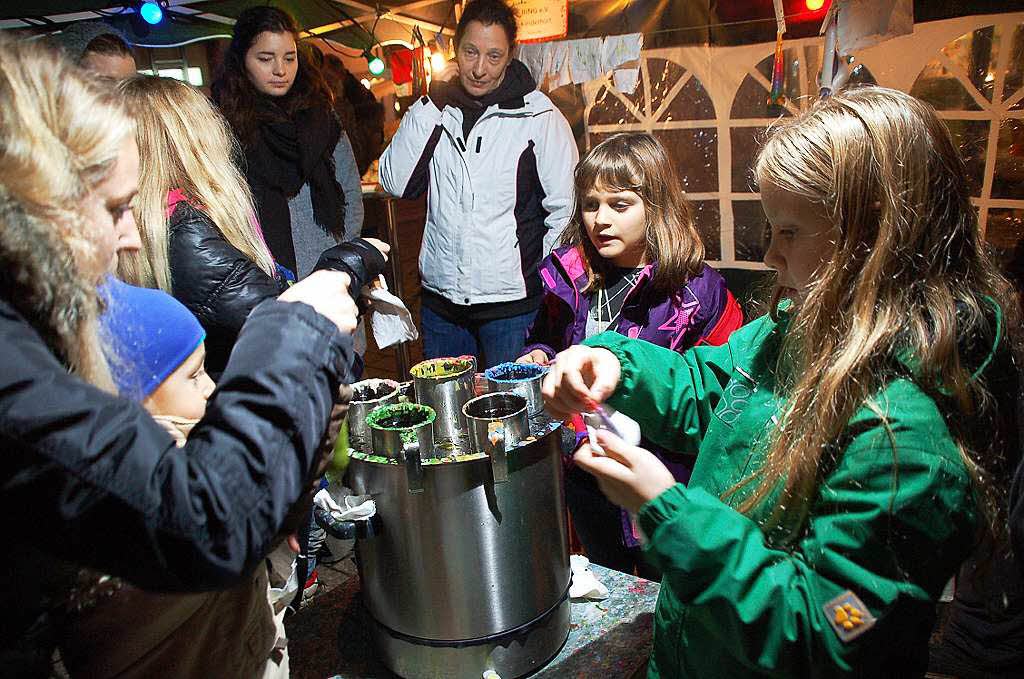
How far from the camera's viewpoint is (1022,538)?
43.3 inches

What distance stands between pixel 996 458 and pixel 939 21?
2.26 m

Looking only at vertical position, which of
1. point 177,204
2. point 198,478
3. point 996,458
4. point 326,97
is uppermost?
point 326,97

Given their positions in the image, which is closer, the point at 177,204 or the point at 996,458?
the point at 996,458

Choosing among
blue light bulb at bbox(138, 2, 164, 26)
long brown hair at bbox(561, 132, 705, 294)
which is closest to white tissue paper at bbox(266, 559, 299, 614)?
long brown hair at bbox(561, 132, 705, 294)

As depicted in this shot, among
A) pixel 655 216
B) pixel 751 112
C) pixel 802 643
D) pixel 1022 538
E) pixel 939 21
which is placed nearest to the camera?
pixel 802 643

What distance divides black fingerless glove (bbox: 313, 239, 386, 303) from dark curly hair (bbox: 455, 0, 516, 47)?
183 cm

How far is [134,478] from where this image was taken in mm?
603

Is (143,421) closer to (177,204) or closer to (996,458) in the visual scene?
(996,458)

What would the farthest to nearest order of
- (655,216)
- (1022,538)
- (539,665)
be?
1. (655,216)
2. (539,665)
3. (1022,538)

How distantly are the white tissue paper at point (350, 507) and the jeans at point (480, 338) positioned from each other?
1735 millimetres

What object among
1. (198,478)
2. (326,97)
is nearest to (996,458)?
(198,478)

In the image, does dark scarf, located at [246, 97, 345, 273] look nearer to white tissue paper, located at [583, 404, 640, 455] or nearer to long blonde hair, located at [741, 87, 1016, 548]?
white tissue paper, located at [583, 404, 640, 455]

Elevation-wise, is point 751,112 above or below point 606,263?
above

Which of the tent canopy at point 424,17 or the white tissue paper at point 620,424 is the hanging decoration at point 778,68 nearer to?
the tent canopy at point 424,17
